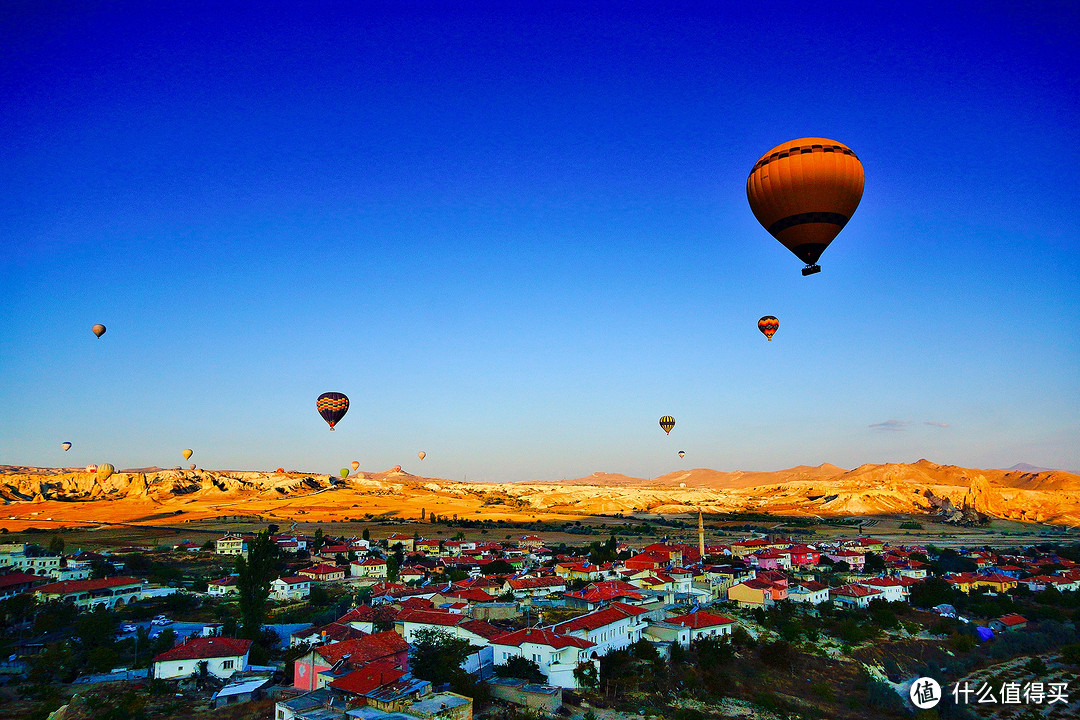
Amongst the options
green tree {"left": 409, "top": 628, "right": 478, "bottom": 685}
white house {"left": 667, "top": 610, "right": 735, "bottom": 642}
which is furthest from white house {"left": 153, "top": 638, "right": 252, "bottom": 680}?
white house {"left": 667, "top": 610, "right": 735, "bottom": 642}

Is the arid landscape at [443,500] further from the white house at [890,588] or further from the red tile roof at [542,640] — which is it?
the red tile roof at [542,640]

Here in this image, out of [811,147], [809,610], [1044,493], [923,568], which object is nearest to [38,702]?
[811,147]

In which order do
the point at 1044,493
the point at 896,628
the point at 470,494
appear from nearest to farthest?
the point at 896,628 → the point at 1044,493 → the point at 470,494

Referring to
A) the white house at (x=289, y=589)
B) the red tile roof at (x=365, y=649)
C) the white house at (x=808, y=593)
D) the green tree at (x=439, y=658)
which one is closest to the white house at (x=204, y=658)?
the red tile roof at (x=365, y=649)

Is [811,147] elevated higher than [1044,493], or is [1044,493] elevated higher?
[811,147]

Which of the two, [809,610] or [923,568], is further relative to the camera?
[923,568]

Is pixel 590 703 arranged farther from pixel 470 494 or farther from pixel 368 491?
pixel 470 494

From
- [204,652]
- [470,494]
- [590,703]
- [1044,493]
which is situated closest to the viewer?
[590,703]
